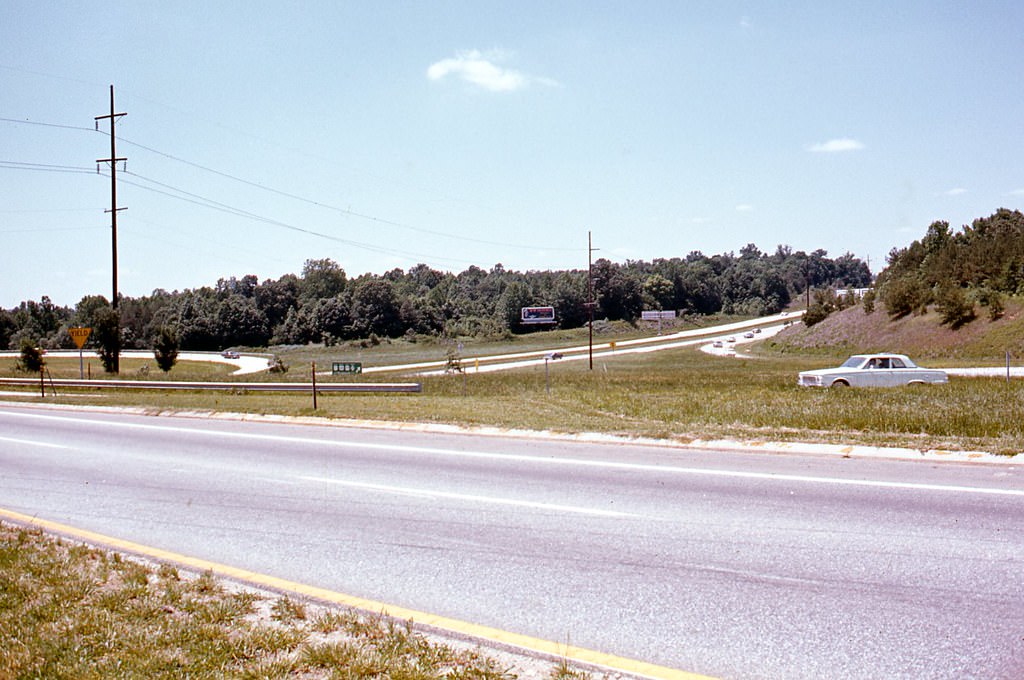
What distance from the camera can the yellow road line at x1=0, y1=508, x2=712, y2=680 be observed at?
15.3 ft

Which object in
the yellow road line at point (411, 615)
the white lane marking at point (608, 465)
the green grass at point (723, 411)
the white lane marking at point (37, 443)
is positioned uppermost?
the green grass at point (723, 411)

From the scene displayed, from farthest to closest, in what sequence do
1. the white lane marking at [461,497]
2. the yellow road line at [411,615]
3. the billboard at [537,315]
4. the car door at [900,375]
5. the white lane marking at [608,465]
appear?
the billboard at [537,315], the car door at [900,375], the white lane marking at [608,465], the white lane marking at [461,497], the yellow road line at [411,615]

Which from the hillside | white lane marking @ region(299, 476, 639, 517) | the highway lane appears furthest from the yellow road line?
the hillside

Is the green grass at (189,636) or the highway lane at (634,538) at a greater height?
the green grass at (189,636)

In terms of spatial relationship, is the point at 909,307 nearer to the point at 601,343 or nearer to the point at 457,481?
the point at 601,343

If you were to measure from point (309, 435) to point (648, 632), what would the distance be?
11988mm

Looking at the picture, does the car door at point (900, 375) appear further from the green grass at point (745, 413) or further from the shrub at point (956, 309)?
the shrub at point (956, 309)

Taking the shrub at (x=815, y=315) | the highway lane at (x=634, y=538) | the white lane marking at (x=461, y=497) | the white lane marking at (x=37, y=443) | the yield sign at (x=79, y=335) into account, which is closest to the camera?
the highway lane at (x=634, y=538)

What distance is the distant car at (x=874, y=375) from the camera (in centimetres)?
2711

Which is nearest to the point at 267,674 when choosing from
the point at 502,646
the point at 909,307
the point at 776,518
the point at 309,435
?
the point at 502,646

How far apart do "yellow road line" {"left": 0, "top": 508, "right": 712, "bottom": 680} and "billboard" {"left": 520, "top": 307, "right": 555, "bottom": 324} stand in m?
109

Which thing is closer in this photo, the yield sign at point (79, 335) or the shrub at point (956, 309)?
the yield sign at point (79, 335)

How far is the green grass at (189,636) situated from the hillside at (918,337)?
49.1 metres

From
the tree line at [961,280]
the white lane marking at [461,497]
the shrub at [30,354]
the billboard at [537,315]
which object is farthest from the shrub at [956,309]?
the billboard at [537,315]
